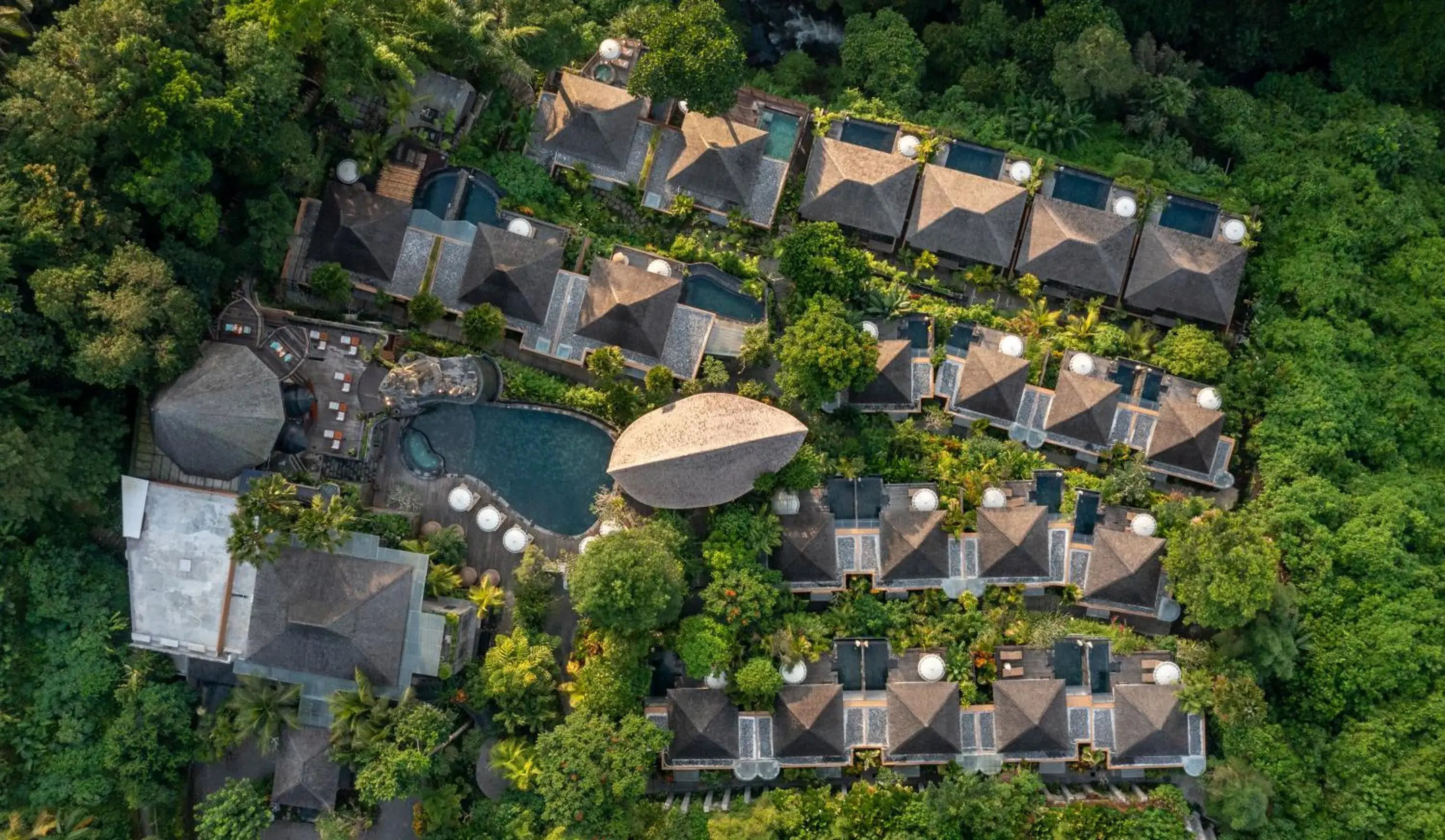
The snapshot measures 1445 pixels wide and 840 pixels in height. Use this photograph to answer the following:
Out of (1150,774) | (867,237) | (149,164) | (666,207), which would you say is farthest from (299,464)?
(1150,774)

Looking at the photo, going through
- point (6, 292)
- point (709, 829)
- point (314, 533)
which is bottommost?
point (709, 829)

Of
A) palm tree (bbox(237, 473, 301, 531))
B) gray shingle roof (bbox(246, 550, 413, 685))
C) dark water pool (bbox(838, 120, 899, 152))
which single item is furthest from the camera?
dark water pool (bbox(838, 120, 899, 152))

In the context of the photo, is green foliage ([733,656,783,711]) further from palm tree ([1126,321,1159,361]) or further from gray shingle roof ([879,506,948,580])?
palm tree ([1126,321,1159,361])

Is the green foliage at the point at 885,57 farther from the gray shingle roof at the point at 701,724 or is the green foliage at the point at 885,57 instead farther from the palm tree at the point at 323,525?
the palm tree at the point at 323,525

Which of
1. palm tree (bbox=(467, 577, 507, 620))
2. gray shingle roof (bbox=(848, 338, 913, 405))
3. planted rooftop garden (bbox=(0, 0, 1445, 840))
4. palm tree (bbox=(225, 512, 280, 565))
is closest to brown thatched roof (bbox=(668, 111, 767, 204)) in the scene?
planted rooftop garden (bbox=(0, 0, 1445, 840))

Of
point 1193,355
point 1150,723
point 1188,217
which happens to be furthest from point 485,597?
point 1188,217

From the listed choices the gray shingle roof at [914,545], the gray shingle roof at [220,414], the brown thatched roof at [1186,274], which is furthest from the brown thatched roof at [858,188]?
the gray shingle roof at [220,414]

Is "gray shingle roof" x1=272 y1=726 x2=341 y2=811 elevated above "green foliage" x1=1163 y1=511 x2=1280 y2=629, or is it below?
below

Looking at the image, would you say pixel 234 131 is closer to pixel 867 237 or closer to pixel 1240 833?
pixel 867 237
